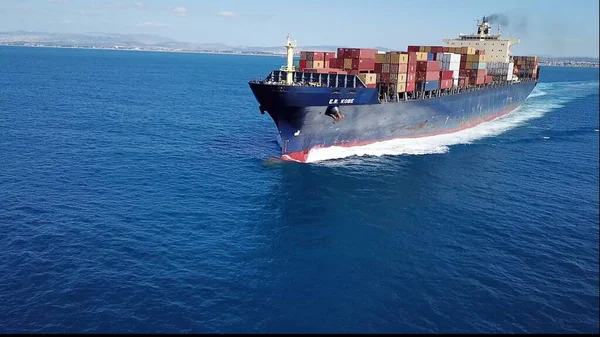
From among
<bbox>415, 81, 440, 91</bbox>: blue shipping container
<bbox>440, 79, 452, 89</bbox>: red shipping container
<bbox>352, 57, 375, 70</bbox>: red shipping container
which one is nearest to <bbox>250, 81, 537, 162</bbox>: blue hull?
<bbox>440, 79, 452, 89</bbox>: red shipping container

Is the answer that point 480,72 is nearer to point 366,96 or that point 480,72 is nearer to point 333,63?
point 333,63

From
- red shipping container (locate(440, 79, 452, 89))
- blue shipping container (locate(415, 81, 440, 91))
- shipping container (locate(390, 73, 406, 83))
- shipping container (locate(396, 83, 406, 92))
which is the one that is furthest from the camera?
red shipping container (locate(440, 79, 452, 89))

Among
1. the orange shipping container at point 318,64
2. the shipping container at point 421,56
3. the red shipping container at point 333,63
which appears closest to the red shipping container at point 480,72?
the shipping container at point 421,56

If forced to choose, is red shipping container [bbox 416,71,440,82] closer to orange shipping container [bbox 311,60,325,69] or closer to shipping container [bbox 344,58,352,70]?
shipping container [bbox 344,58,352,70]

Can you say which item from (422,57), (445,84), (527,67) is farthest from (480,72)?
(527,67)

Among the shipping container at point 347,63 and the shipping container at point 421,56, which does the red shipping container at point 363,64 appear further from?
the shipping container at point 421,56

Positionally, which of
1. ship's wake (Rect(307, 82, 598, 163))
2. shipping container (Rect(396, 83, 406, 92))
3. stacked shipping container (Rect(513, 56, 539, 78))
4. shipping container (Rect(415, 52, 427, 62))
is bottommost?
ship's wake (Rect(307, 82, 598, 163))
